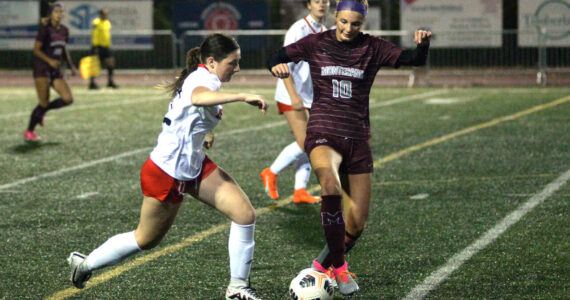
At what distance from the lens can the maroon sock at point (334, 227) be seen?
5.41 meters

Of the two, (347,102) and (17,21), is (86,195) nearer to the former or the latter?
(347,102)

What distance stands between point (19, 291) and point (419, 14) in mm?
23331

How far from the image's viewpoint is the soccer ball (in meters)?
5.17

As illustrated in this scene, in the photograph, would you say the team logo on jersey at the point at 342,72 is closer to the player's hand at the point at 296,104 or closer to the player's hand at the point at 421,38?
the player's hand at the point at 421,38

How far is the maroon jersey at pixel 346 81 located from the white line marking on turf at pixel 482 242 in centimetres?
100

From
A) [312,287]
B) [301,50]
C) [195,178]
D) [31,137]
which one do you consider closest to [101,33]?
[31,137]

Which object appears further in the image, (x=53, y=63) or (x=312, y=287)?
(x=53, y=63)

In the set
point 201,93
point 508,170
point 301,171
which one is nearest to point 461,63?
point 508,170

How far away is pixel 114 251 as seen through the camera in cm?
537

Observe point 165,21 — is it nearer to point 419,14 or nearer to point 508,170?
point 419,14

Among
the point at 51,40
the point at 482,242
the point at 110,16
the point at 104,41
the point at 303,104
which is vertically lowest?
the point at 482,242

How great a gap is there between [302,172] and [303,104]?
87cm

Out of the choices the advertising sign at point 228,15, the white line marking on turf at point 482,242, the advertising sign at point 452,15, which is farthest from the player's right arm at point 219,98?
the advertising sign at point 228,15

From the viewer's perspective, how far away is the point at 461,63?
2681cm
